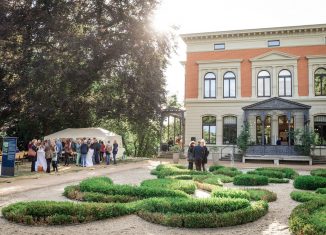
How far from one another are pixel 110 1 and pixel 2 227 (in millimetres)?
24022

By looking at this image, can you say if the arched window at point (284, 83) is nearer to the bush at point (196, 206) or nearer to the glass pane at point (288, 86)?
the glass pane at point (288, 86)

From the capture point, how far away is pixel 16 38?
26.4m

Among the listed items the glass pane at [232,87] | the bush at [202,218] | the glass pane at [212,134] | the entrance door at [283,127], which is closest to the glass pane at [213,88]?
the glass pane at [232,87]

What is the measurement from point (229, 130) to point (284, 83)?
634 centimetres

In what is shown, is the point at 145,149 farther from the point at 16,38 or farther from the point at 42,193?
the point at 42,193

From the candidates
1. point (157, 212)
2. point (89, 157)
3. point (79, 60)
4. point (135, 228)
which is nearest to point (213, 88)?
point (79, 60)

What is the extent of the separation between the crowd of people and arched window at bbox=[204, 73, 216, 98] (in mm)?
11596

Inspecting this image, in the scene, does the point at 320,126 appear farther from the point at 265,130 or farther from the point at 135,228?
the point at 135,228

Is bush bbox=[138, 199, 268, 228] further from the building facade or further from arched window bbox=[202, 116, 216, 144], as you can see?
arched window bbox=[202, 116, 216, 144]

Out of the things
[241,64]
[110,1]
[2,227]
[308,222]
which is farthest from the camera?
[241,64]

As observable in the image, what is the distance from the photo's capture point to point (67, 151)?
23812mm

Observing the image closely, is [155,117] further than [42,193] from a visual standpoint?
Yes

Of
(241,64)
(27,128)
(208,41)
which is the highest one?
(208,41)

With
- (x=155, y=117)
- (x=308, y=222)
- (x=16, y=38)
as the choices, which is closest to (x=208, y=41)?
(x=155, y=117)
